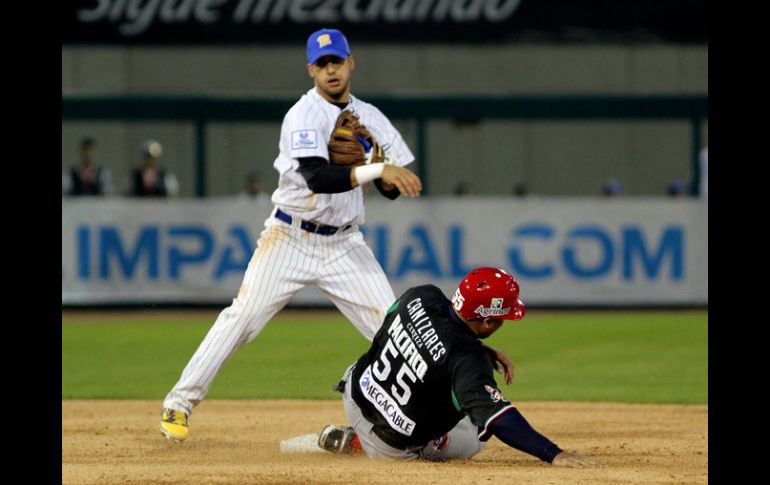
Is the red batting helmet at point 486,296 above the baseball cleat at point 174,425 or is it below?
above

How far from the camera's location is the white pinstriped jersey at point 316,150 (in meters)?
6.92

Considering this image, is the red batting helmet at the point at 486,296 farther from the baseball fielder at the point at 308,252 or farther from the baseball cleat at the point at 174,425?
the baseball cleat at the point at 174,425

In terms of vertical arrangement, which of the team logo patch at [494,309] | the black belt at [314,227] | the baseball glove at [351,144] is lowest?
the team logo patch at [494,309]

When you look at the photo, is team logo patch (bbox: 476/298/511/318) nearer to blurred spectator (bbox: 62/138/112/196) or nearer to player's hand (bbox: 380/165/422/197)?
player's hand (bbox: 380/165/422/197)

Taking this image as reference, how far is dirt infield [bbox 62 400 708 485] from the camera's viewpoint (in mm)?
6090

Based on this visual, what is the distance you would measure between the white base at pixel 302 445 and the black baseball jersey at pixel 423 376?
61 cm

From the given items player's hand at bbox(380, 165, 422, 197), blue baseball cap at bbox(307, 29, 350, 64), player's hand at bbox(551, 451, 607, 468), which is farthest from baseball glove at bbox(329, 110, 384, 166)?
player's hand at bbox(551, 451, 607, 468)

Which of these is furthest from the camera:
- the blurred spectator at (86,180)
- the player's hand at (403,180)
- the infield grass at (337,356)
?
the blurred spectator at (86,180)

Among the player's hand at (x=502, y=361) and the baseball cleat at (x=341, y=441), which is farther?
the baseball cleat at (x=341, y=441)

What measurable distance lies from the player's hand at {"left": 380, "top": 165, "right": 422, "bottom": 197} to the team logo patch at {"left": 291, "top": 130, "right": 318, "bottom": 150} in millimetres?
576

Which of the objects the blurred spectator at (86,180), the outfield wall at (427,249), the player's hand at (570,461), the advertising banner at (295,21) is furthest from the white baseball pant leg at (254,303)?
the advertising banner at (295,21)

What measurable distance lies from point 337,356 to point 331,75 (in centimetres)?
538
